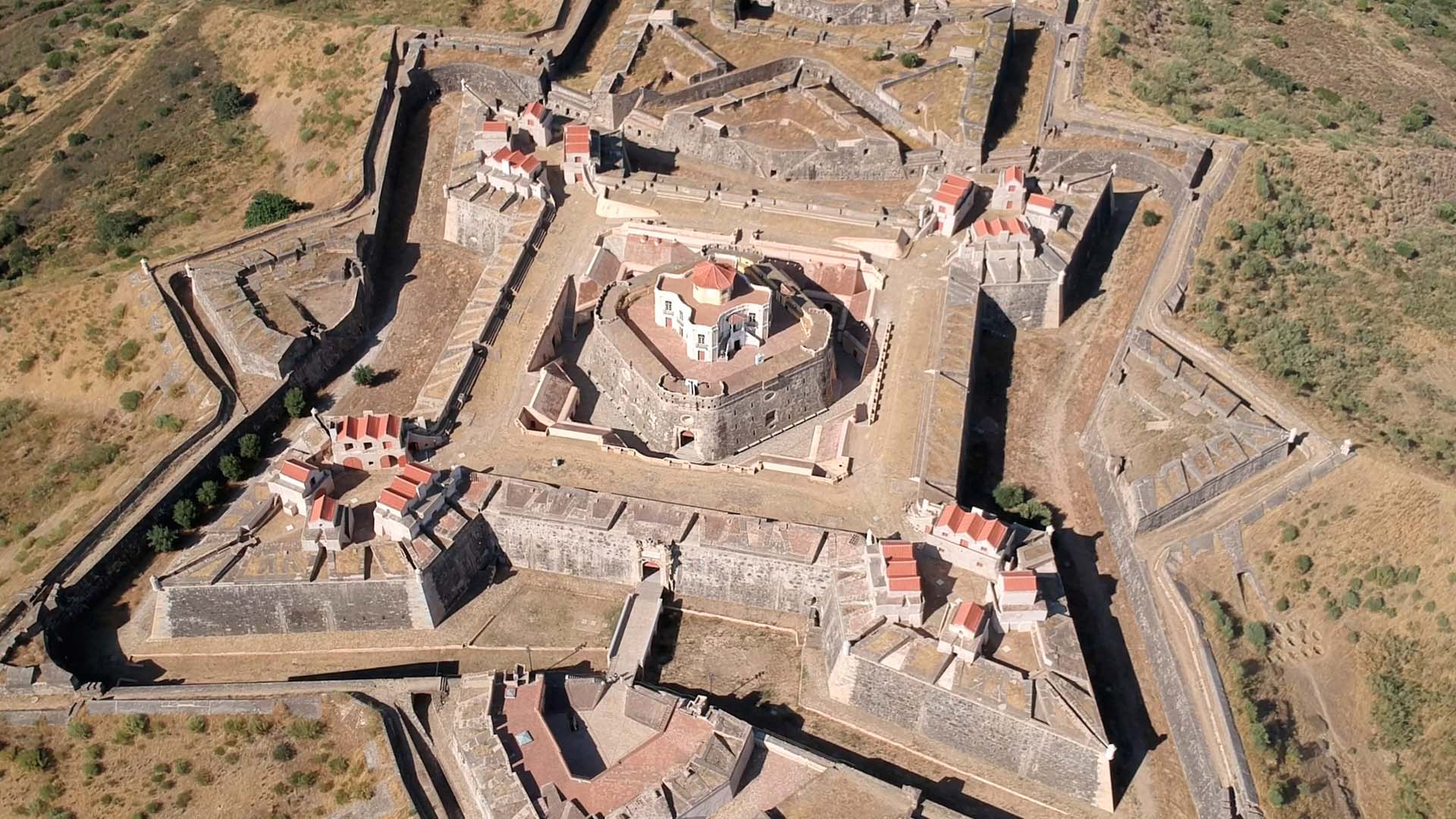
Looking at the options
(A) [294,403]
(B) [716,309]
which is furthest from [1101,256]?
(A) [294,403]

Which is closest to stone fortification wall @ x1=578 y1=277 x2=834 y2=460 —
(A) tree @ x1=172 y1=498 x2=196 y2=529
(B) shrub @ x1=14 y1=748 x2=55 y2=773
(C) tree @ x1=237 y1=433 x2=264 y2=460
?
(C) tree @ x1=237 y1=433 x2=264 y2=460

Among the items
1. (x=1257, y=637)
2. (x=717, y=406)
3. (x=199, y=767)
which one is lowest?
(x=199, y=767)

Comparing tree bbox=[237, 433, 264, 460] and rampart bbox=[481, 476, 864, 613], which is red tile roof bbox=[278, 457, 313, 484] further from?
rampart bbox=[481, 476, 864, 613]

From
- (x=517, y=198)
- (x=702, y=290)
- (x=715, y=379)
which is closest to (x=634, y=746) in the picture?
(x=715, y=379)

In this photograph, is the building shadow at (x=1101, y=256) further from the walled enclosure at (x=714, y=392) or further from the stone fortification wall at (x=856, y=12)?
the stone fortification wall at (x=856, y=12)

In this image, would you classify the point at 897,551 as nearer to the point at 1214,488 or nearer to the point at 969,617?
the point at 969,617

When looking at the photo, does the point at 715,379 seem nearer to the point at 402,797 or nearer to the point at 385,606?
the point at 385,606
